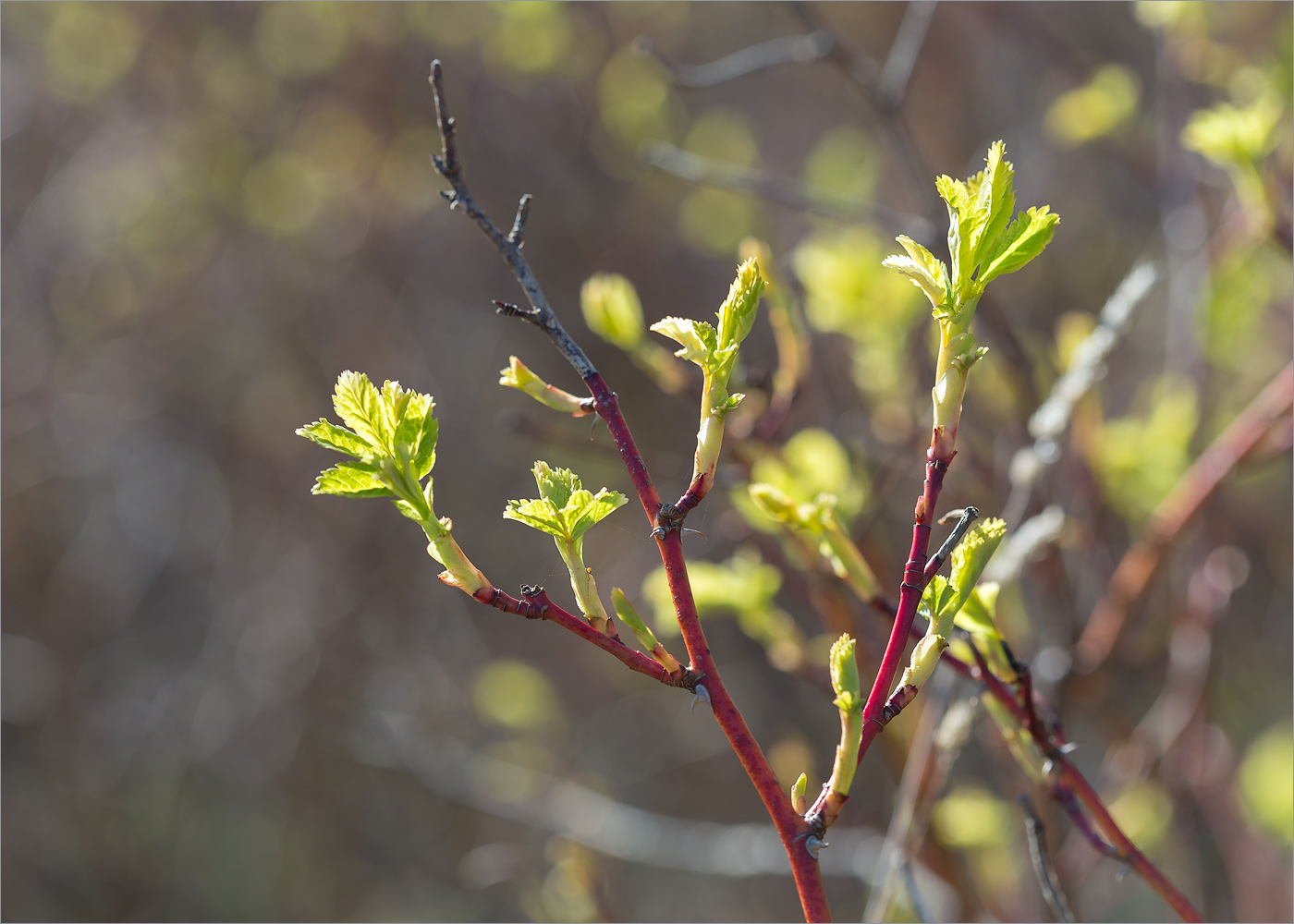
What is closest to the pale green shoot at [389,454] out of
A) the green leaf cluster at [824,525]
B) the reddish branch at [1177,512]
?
the green leaf cluster at [824,525]

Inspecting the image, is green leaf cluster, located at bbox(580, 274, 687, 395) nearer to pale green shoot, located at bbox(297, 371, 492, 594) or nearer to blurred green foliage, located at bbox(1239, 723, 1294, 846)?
pale green shoot, located at bbox(297, 371, 492, 594)

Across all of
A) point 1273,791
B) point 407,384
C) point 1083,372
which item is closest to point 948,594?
point 1083,372

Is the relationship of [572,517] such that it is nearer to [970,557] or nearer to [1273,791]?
[970,557]

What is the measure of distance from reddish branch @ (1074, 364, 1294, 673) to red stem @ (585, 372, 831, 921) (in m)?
1.22

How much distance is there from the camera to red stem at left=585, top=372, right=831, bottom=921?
708 millimetres

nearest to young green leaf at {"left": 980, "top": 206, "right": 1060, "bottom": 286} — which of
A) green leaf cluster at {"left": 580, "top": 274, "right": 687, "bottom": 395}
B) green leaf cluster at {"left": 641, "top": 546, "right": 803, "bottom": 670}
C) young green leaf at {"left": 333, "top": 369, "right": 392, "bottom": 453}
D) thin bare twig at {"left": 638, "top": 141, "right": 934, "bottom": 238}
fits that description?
young green leaf at {"left": 333, "top": 369, "right": 392, "bottom": 453}

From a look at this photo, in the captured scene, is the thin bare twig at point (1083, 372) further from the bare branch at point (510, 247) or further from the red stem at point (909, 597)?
the bare branch at point (510, 247)

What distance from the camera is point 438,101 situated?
2.52ft

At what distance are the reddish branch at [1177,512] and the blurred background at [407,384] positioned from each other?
1.32 meters

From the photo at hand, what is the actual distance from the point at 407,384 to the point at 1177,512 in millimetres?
3822

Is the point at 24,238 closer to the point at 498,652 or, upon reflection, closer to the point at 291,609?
the point at 291,609

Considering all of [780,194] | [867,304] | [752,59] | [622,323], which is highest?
[752,59]

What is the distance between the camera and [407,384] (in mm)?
4672

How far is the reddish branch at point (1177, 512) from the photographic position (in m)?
1.49
